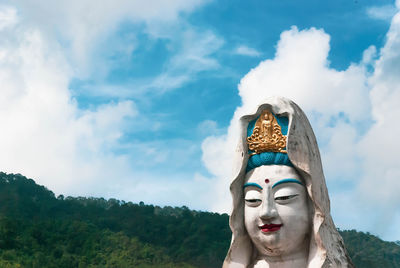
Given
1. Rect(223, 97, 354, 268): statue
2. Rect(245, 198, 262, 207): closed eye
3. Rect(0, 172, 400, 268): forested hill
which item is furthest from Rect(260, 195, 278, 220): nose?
Rect(0, 172, 400, 268): forested hill

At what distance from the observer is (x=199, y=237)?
2889cm

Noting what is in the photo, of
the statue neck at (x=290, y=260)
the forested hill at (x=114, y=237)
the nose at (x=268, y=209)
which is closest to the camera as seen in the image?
the nose at (x=268, y=209)

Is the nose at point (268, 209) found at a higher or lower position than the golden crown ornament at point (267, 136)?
lower

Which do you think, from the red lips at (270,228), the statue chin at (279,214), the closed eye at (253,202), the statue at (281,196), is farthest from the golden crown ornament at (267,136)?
the red lips at (270,228)

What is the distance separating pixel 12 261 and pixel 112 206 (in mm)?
10028

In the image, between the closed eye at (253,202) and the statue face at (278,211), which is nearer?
the statue face at (278,211)

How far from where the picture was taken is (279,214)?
754cm

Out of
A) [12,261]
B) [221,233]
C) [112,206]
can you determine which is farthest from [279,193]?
[112,206]

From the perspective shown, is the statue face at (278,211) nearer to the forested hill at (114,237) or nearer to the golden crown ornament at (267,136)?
the golden crown ornament at (267,136)

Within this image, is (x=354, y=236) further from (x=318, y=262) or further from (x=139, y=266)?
(x=318, y=262)

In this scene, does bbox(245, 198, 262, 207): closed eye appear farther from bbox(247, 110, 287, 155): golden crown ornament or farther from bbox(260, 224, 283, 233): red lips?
bbox(247, 110, 287, 155): golden crown ornament

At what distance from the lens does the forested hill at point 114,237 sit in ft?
89.4

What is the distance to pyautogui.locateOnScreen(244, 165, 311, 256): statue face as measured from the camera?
7.54 meters

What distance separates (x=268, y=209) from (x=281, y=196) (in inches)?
8.6
